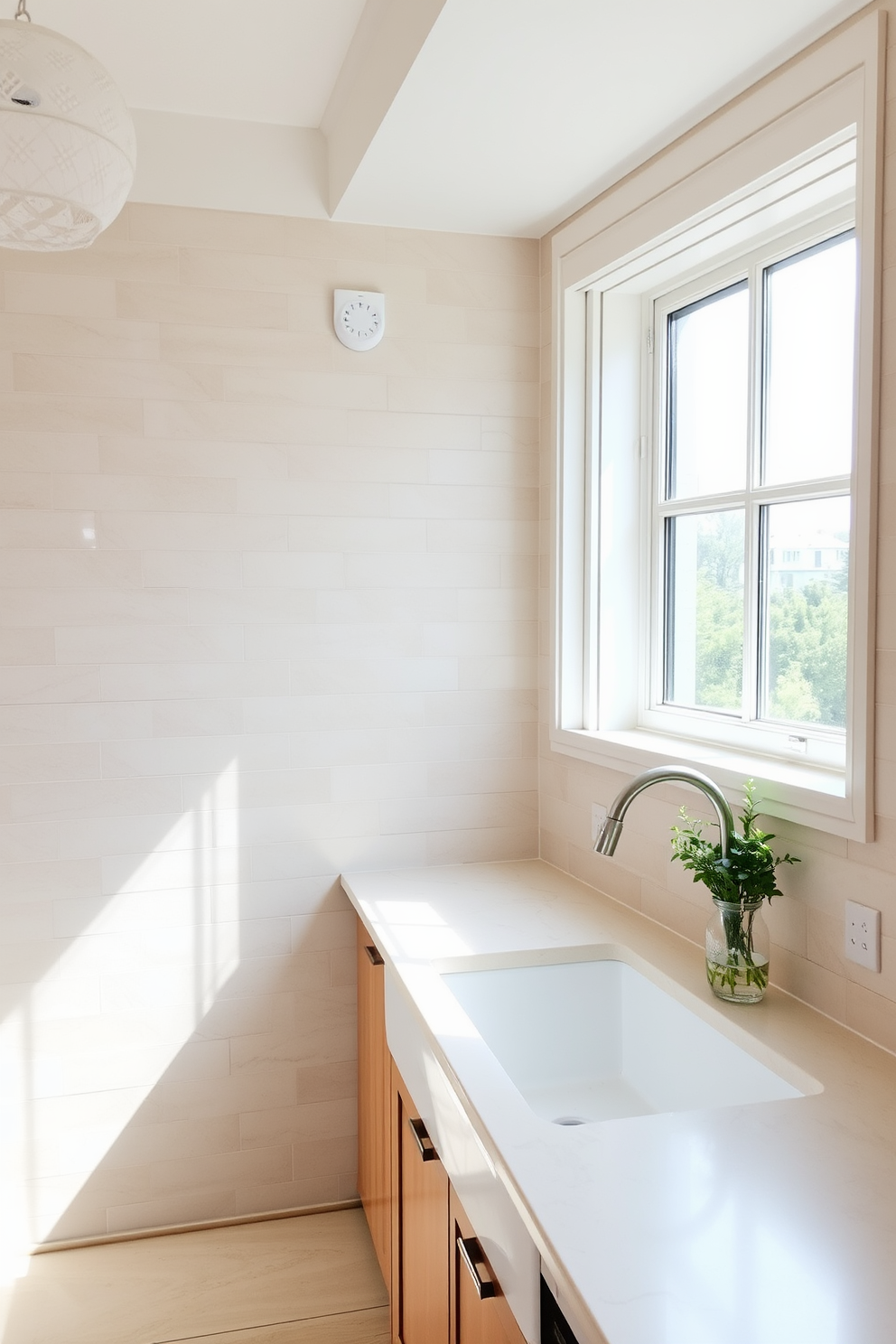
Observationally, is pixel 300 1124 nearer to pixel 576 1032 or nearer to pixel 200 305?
pixel 576 1032

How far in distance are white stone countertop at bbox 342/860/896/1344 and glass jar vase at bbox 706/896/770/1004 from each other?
0.03 metres

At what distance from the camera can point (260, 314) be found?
2.42m

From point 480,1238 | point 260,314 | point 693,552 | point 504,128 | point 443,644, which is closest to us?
point 480,1238

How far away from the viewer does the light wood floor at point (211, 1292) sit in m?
2.15

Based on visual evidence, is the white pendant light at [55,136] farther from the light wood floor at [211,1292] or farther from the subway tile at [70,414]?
the light wood floor at [211,1292]

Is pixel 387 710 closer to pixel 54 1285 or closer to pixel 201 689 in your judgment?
pixel 201 689

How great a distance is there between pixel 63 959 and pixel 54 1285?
27.3 inches

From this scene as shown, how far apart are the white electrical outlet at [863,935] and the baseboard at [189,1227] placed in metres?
1.61

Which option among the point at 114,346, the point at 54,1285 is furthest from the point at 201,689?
the point at 54,1285

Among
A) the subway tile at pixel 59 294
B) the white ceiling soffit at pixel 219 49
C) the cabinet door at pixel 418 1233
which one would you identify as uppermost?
the white ceiling soffit at pixel 219 49

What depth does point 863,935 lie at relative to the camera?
4.97 feet

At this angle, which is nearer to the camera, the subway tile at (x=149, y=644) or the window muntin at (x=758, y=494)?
the window muntin at (x=758, y=494)

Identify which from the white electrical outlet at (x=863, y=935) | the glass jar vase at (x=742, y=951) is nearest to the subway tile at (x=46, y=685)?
the glass jar vase at (x=742, y=951)

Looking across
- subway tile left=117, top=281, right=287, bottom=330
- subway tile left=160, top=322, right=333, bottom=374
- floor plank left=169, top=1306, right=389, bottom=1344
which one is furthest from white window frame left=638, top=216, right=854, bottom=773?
floor plank left=169, top=1306, right=389, bottom=1344
